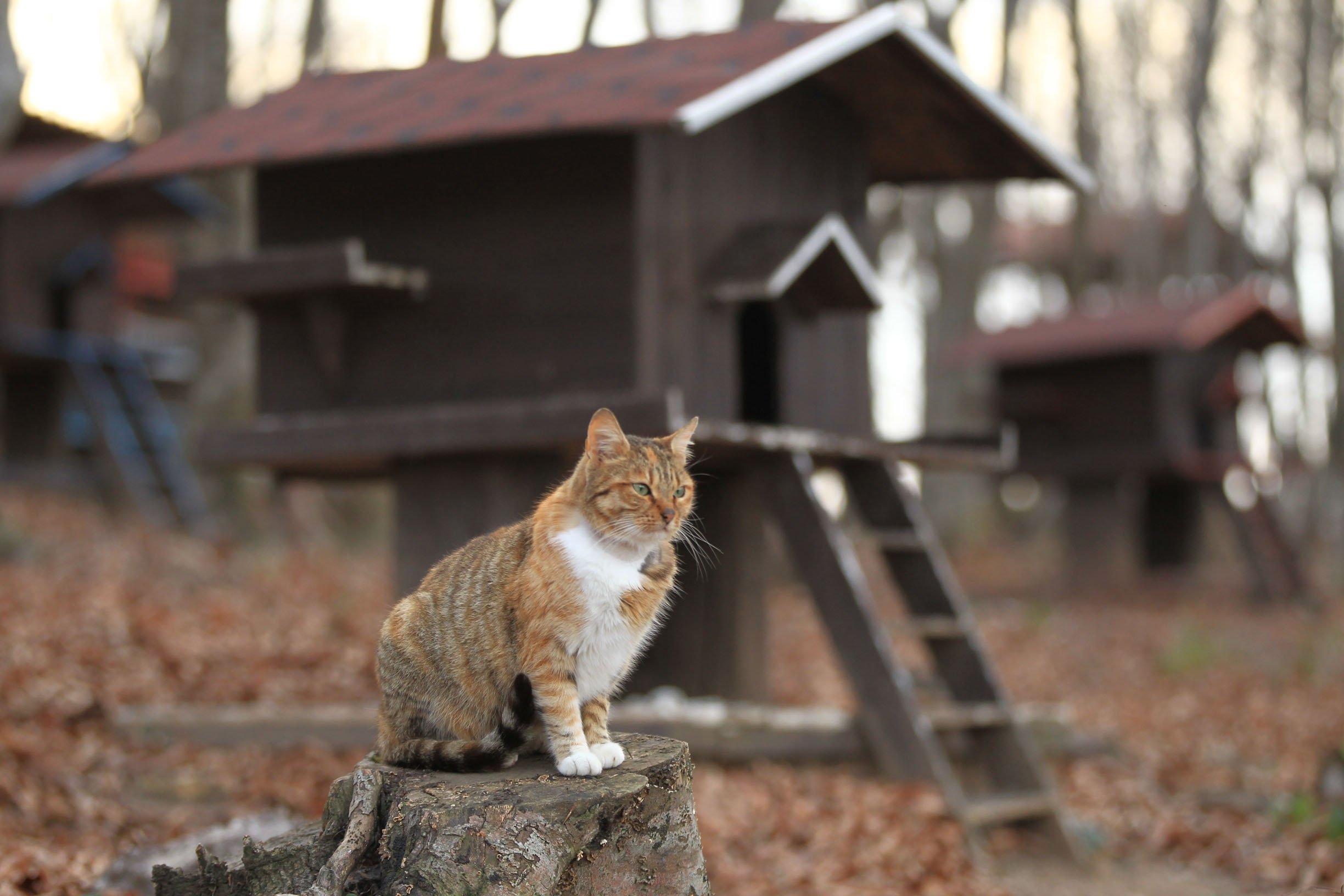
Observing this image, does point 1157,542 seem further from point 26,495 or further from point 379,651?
point 379,651

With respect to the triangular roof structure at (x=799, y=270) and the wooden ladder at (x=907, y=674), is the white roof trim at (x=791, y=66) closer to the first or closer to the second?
the triangular roof structure at (x=799, y=270)

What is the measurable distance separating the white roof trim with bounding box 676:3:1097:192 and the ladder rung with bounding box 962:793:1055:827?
3.64m

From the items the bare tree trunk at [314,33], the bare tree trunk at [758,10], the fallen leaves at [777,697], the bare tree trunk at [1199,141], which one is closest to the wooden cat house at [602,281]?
the fallen leaves at [777,697]

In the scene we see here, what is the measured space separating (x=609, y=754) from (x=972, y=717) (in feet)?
13.4

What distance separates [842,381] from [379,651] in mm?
4900

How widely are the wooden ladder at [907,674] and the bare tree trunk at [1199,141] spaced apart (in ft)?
43.7

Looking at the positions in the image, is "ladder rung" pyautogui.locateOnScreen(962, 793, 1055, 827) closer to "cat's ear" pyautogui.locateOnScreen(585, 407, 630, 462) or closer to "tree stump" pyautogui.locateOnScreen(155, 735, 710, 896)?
"tree stump" pyautogui.locateOnScreen(155, 735, 710, 896)

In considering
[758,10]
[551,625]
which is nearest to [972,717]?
[551,625]

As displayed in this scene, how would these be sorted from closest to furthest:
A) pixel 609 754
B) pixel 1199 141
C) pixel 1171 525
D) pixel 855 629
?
pixel 609 754, pixel 855 629, pixel 1171 525, pixel 1199 141

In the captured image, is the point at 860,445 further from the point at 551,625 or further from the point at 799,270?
the point at 551,625

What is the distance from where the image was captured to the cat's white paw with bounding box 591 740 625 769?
3578 millimetres

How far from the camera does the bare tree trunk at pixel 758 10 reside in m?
15.2

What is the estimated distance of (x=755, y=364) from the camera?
336 inches

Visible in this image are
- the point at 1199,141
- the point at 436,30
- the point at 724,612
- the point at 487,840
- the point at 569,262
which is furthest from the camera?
the point at 1199,141
